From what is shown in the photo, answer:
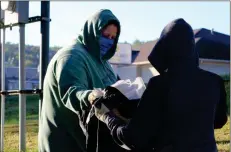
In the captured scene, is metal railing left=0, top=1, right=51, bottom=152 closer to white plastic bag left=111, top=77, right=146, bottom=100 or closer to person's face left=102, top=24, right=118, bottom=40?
person's face left=102, top=24, right=118, bottom=40

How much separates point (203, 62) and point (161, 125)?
27805mm

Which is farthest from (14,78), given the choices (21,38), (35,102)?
(21,38)

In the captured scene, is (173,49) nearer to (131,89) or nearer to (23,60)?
(131,89)

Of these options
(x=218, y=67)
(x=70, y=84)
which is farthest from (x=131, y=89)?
(x=218, y=67)

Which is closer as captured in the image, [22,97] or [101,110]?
[101,110]

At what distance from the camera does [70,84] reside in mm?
2805

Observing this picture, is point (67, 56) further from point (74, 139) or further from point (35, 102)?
point (35, 102)

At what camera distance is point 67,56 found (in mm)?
2955

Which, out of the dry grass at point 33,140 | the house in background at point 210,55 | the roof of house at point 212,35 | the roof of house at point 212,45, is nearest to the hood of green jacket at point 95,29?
the dry grass at point 33,140

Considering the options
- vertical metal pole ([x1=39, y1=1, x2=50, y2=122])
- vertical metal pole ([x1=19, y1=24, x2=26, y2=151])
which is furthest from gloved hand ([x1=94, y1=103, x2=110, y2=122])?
vertical metal pole ([x1=19, y1=24, x2=26, y2=151])

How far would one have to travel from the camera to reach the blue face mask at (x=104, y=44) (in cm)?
312

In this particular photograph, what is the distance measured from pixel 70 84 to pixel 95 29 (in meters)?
0.45

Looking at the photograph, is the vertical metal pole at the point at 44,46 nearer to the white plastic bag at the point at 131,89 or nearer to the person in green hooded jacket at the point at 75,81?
the person in green hooded jacket at the point at 75,81

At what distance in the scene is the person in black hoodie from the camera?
7.59 feet
